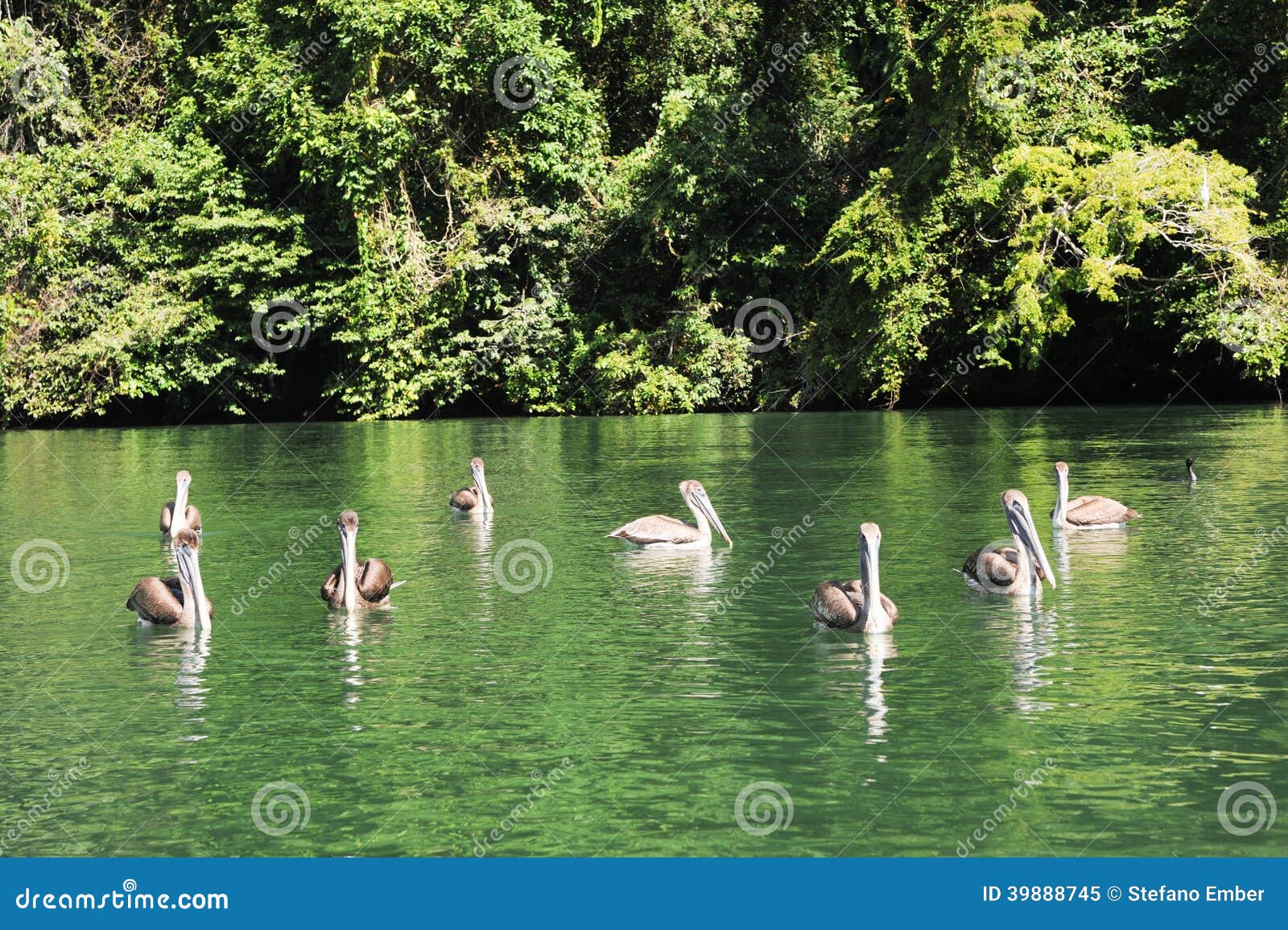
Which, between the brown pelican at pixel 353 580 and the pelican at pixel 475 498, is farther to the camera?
the pelican at pixel 475 498

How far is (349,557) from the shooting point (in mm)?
13844

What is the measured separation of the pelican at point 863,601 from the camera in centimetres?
1228

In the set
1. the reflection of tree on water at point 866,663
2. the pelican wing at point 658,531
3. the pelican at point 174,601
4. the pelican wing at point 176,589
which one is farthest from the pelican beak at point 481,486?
the reflection of tree on water at point 866,663

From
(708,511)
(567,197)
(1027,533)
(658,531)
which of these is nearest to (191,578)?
(658,531)

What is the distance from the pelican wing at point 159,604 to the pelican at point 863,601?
5081mm

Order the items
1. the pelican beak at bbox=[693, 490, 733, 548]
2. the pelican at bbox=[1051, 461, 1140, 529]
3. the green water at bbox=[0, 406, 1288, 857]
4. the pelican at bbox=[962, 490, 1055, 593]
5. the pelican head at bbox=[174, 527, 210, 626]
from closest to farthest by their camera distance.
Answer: the green water at bbox=[0, 406, 1288, 857], the pelican head at bbox=[174, 527, 210, 626], the pelican at bbox=[962, 490, 1055, 593], the pelican beak at bbox=[693, 490, 733, 548], the pelican at bbox=[1051, 461, 1140, 529]

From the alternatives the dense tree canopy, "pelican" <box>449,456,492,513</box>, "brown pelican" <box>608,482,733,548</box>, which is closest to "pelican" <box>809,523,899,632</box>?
"brown pelican" <box>608,482,733,548</box>

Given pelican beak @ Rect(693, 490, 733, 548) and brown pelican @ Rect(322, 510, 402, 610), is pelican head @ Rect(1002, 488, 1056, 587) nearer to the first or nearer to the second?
pelican beak @ Rect(693, 490, 733, 548)

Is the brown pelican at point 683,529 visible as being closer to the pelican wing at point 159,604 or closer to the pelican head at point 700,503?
the pelican head at point 700,503

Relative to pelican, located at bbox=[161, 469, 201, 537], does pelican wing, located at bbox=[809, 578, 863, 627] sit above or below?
below

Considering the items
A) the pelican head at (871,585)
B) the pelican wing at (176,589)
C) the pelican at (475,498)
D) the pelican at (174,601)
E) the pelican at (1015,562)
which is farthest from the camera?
the pelican at (475,498)

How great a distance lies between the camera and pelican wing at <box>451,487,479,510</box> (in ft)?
68.8

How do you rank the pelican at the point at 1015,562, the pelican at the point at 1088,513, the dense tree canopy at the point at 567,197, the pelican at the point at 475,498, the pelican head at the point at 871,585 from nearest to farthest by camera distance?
the pelican head at the point at 871,585 → the pelican at the point at 1015,562 → the pelican at the point at 1088,513 → the pelican at the point at 475,498 → the dense tree canopy at the point at 567,197

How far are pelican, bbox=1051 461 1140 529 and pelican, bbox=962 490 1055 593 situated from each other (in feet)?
13.7
